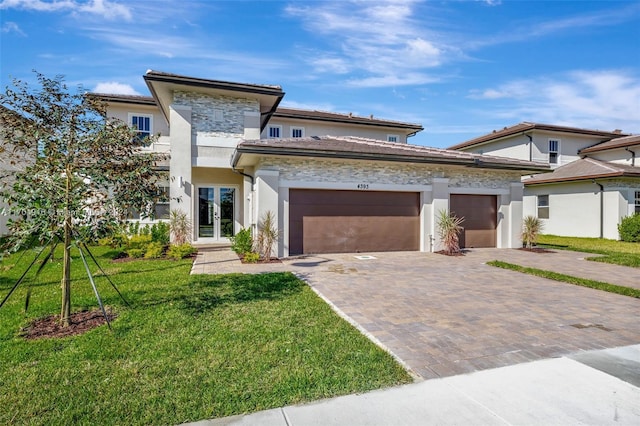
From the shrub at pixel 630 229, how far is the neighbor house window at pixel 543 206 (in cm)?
413

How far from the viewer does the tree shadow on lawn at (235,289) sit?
19.8ft

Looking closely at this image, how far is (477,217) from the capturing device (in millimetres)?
14258

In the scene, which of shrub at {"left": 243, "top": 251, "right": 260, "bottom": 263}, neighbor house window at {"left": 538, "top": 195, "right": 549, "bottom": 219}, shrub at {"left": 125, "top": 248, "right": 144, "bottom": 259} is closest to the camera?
shrub at {"left": 243, "top": 251, "right": 260, "bottom": 263}

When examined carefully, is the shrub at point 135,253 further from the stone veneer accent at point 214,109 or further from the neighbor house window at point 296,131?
the neighbor house window at point 296,131

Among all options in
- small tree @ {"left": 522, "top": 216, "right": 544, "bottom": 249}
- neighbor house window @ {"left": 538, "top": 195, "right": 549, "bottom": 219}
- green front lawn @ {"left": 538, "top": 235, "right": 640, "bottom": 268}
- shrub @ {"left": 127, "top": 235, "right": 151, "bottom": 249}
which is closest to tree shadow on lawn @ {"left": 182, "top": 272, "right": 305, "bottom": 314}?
shrub @ {"left": 127, "top": 235, "right": 151, "bottom": 249}

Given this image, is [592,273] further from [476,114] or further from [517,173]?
[476,114]

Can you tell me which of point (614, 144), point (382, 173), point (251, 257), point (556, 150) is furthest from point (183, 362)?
point (614, 144)

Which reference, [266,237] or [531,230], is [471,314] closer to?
[266,237]

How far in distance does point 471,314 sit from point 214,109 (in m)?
12.5

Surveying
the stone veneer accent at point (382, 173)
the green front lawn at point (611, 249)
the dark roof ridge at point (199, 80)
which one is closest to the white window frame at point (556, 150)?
the green front lawn at point (611, 249)

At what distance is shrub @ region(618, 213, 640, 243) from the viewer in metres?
16.7

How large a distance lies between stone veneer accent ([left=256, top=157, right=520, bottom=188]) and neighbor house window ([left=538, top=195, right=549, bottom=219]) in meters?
8.99

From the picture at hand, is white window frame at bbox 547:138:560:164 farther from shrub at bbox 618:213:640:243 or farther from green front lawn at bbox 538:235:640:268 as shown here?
shrub at bbox 618:213:640:243

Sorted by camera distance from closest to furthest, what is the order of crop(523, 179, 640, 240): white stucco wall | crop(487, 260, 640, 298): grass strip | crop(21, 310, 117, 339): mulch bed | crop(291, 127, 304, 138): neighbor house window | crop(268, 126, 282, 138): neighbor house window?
1. crop(21, 310, 117, 339): mulch bed
2. crop(487, 260, 640, 298): grass strip
3. crop(523, 179, 640, 240): white stucco wall
4. crop(268, 126, 282, 138): neighbor house window
5. crop(291, 127, 304, 138): neighbor house window
